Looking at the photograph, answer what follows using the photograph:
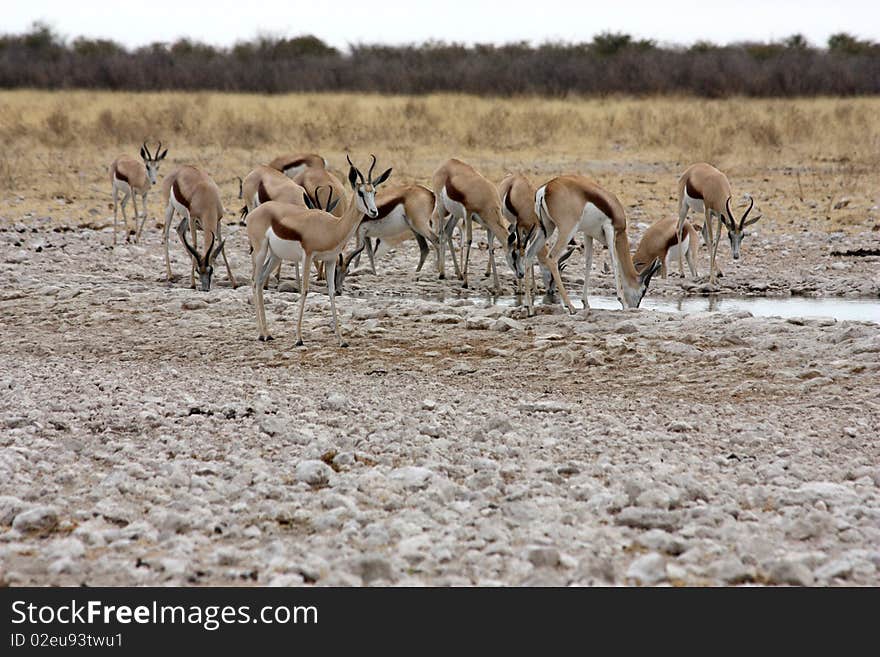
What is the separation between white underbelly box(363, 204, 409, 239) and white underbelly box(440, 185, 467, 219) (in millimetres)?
460

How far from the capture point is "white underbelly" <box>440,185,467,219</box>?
11.8m

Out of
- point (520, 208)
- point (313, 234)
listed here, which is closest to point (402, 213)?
point (520, 208)

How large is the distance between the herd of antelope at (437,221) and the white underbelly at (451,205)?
0.01 m

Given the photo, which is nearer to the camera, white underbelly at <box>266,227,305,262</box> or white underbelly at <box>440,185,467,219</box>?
white underbelly at <box>266,227,305,262</box>

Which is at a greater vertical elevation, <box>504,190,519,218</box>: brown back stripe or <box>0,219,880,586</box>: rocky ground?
<box>504,190,519,218</box>: brown back stripe

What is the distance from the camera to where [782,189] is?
17.7 metres

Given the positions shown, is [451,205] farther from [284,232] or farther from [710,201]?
[284,232]

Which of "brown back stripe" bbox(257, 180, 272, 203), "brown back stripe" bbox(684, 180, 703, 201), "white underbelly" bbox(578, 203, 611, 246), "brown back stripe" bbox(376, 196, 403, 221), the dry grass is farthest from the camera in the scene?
the dry grass

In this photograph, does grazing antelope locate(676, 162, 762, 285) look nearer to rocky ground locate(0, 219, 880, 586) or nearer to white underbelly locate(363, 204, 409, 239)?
white underbelly locate(363, 204, 409, 239)

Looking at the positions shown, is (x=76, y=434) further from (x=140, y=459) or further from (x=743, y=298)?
(x=743, y=298)

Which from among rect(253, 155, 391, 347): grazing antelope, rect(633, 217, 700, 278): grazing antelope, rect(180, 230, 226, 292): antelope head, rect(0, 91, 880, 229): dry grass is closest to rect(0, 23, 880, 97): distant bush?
rect(0, 91, 880, 229): dry grass

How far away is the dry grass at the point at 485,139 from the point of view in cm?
1803

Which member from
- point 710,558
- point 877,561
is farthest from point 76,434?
point 877,561
